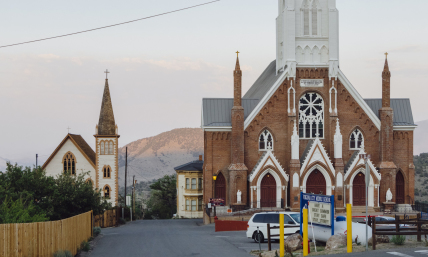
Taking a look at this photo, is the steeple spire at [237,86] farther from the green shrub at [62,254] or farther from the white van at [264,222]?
the green shrub at [62,254]

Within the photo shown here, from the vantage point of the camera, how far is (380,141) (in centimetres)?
5294

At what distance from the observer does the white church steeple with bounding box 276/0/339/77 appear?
52.7 meters

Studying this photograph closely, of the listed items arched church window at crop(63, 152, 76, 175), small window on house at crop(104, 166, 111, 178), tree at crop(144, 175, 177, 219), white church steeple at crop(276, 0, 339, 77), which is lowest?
tree at crop(144, 175, 177, 219)

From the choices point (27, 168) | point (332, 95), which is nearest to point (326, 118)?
point (332, 95)

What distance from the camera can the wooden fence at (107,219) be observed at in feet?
165

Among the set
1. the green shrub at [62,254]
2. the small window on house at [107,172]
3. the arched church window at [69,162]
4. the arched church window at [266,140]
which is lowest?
the green shrub at [62,254]

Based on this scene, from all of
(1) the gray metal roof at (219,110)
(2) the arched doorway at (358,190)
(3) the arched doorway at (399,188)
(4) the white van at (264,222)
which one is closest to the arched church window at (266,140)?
(1) the gray metal roof at (219,110)

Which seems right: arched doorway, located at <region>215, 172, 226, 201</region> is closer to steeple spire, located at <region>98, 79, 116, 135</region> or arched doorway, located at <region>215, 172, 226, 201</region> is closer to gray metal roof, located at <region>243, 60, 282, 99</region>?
gray metal roof, located at <region>243, 60, 282, 99</region>

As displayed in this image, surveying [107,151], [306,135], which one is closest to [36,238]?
[306,135]

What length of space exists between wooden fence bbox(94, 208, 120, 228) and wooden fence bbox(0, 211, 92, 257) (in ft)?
81.0

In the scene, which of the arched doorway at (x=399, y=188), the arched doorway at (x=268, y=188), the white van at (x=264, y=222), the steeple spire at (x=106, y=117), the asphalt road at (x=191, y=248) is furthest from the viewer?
the steeple spire at (x=106, y=117)

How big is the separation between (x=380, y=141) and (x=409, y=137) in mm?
2940

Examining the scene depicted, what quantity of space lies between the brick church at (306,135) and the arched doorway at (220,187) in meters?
0.09

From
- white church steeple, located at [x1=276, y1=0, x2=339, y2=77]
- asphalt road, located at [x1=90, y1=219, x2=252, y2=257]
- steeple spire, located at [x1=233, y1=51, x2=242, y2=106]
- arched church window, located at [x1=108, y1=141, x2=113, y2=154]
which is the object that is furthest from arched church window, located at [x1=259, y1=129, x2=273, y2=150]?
arched church window, located at [x1=108, y1=141, x2=113, y2=154]
